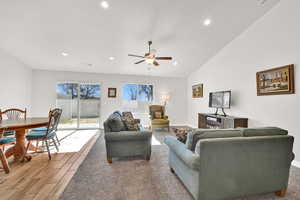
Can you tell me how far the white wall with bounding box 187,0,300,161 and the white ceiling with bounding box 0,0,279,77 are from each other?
0.32 m

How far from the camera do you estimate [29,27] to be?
3.33 meters

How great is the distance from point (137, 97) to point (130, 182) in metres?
4.95

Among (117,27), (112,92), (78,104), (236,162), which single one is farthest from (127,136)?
(78,104)

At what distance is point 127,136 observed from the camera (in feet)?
8.80

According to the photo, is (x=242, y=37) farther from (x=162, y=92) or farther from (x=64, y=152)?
(x=64, y=152)

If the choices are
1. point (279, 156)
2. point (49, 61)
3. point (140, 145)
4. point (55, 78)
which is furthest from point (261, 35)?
point (55, 78)

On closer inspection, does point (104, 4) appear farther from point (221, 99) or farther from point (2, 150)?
point (221, 99)

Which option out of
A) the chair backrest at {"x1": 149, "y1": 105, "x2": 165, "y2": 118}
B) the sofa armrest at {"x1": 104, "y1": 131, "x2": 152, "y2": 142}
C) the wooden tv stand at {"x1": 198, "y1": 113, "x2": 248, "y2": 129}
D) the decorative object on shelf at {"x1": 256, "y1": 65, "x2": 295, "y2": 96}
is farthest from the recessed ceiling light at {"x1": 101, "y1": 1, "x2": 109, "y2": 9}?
the chair backrest at {"x1": 149, "y1": 105, "x2": 165, "y2": 118}

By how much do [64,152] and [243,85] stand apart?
16.6 feet

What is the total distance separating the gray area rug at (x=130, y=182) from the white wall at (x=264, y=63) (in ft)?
3.80

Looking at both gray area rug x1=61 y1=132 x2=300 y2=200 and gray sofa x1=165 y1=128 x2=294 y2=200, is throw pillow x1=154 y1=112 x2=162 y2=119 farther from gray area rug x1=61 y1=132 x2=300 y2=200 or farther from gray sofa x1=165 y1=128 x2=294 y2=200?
gray sofa x1=165 y1=128 x2=294 y2=200

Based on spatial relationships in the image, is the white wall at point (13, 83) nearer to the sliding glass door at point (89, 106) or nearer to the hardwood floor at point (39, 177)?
the sliding glass door at point (89, 106)

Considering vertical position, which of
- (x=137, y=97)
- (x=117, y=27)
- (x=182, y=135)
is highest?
(x=117, y=27)

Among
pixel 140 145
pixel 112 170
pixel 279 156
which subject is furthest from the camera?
pixel 140 145
